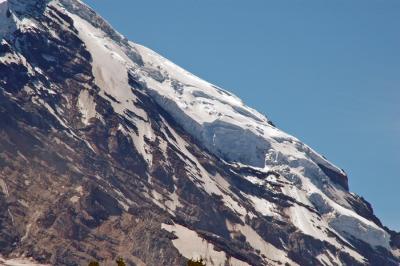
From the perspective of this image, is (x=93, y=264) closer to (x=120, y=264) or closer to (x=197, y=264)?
(x=120, y=264)

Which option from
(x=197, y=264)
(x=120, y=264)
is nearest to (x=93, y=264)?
(x=120, y=264)

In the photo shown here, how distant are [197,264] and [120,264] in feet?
24.1

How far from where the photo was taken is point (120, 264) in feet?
263

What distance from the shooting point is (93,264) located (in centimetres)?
8081

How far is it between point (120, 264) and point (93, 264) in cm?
256

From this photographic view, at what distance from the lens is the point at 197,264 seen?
77.6 metres

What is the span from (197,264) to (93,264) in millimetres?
9889
